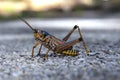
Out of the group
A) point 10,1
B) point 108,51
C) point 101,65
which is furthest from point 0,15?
point 101,65

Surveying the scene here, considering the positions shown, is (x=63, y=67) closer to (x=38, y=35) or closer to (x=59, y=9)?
(x=38, y=35)

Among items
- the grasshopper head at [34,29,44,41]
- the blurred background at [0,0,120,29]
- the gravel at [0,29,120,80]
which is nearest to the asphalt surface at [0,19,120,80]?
the gravel at [0,29,120,80]

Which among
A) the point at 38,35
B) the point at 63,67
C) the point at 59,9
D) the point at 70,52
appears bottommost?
the point at 63,67

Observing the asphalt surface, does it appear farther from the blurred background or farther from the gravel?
the blurred background

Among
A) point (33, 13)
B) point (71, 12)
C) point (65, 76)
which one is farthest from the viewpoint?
point (71, 12)

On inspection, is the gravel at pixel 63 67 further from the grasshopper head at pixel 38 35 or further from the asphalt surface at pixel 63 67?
the grasshopper head at pixel 38 35

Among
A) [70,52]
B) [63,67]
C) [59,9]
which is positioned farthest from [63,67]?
[59,9]

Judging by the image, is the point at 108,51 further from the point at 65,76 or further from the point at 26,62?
the point at 65,76

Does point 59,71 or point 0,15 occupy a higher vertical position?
point 0,15

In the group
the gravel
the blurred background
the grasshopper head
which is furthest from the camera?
the blurred background

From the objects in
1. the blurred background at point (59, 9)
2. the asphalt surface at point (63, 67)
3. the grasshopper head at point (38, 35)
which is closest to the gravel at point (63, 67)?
the asphalt surface at point (63, 67)

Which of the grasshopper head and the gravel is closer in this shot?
the gravel
